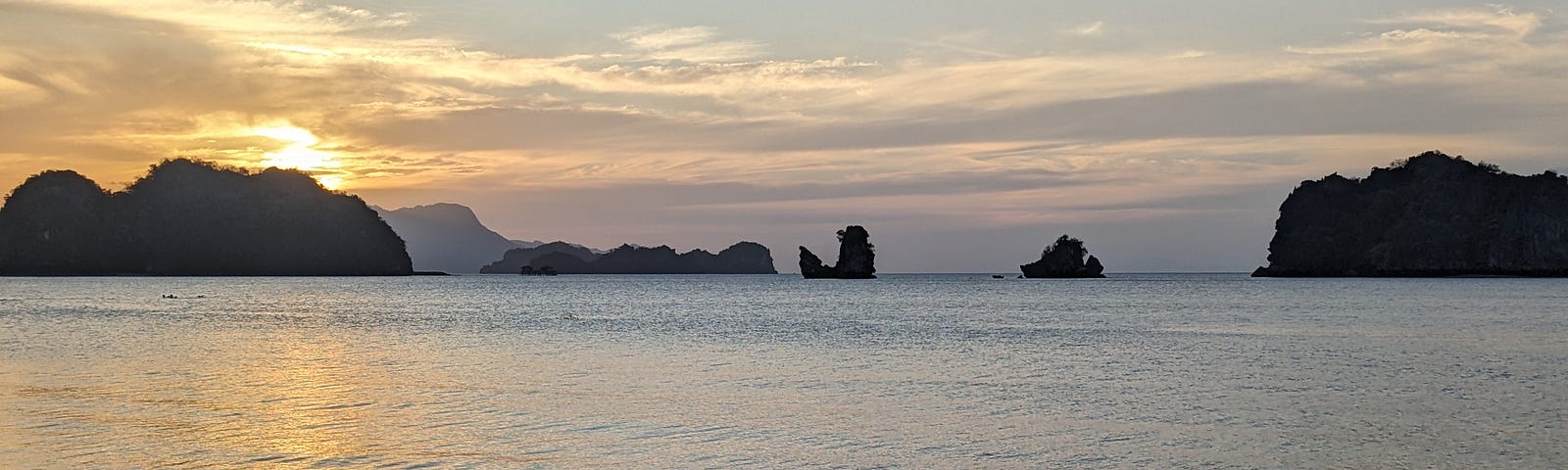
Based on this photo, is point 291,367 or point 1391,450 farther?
point 291,367

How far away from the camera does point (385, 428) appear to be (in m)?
Answer: 26.0

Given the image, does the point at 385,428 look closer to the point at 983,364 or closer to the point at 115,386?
the point at 115,386

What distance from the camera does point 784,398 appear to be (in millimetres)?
33344

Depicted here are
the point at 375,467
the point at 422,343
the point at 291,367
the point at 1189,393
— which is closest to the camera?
the point at 375,467

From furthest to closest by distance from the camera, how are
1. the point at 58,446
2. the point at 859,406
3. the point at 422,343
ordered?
the point at 422,343 → the point at 859,406 → the point at 58,446

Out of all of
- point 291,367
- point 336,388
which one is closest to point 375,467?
point 336,388

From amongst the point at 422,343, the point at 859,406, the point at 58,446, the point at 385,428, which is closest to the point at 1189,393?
the point at 859,406

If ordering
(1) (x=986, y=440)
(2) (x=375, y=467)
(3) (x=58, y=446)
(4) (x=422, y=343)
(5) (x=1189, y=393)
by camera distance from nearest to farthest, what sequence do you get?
1. (2) (x=375, y=467)
2. (3) (x=58, y=446)
3. (1) (x=986, y=440)
4. (5) (x=1189, y=393)
5. (4) (x=422, y=343)

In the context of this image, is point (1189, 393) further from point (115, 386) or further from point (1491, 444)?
point (115, 386)

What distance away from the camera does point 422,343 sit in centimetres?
5831

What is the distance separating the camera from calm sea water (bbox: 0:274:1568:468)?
2316 cm

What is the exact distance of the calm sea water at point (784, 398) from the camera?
2316cm

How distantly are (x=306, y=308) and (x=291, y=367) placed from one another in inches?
2826

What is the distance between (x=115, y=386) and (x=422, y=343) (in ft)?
76.9
